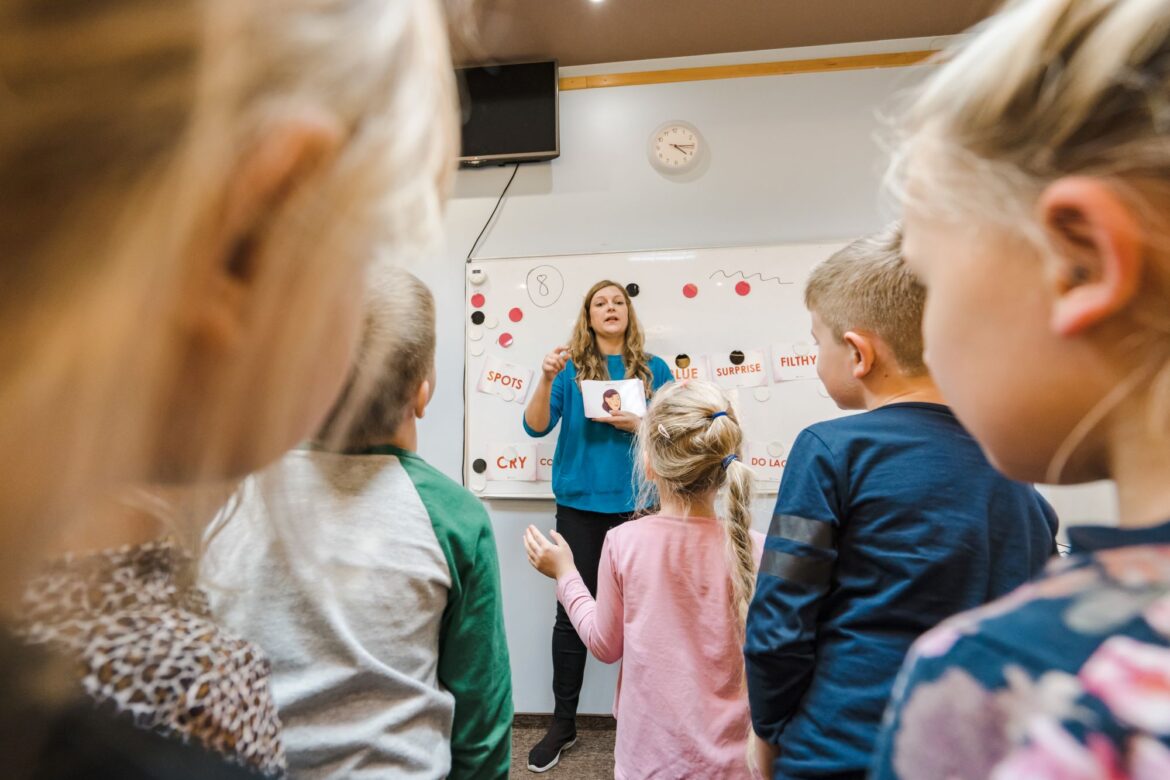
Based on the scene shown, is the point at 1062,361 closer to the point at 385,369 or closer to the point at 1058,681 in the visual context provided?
the point at 1058,681

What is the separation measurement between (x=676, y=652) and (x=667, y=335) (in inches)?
68.4

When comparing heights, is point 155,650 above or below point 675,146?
below

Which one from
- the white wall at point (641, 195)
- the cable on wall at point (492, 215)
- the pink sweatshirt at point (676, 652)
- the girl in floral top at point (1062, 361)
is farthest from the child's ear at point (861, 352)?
the cable on wall at point (492, 215)

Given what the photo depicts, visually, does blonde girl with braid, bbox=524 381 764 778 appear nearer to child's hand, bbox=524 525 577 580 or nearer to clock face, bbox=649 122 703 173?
child's hand, bbox=524 525 577 580

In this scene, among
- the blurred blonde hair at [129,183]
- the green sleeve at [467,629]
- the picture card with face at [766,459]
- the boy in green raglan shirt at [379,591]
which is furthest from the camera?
the picture card with face at [766,459]

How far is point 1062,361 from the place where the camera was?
0.37 metres

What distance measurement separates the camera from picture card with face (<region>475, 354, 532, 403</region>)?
110 inches

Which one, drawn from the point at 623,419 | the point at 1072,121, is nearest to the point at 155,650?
the point at 1072,121

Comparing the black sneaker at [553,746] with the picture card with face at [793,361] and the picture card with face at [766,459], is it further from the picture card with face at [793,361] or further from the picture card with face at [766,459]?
the picture card with face at [793,361]

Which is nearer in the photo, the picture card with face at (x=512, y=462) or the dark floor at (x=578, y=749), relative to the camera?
the dark floor at (x=578, y=749)

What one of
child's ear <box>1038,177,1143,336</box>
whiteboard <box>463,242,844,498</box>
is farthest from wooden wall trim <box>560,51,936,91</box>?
child's ear <box>1038,177,1143,336</box>

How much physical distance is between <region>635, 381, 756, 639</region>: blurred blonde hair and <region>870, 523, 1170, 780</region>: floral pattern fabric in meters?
0.86

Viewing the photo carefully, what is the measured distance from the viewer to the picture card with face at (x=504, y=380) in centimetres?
279

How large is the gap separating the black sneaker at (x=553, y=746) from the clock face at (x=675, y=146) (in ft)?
8.13
